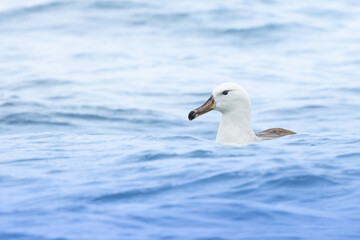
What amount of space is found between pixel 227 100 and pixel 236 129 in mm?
375

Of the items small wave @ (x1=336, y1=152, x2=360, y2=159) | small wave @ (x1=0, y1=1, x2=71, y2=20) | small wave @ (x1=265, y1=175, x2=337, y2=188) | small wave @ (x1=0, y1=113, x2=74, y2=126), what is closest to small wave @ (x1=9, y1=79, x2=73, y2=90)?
small wave @ (x1=0, y1=113, x2=74, y2=126)

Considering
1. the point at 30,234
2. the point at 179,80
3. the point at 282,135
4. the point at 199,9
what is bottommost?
the point at 30,234

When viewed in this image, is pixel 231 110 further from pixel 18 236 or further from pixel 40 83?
pixel 40 83

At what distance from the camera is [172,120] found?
13.8m

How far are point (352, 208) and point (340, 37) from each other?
14.9m

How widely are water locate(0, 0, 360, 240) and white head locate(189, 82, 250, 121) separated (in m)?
0.49

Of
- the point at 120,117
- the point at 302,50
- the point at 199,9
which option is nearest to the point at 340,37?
the point at 302,50

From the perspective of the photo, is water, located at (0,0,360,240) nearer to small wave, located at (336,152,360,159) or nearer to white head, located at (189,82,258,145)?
small wave, located at (336,152,360,159)

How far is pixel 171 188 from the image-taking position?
7289mm

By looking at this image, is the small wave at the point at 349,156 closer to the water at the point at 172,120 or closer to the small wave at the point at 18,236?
the water at the point at 172,120

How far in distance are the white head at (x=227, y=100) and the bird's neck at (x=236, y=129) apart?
2.0 inches

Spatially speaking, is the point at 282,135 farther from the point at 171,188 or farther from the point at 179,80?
the point at 179,80

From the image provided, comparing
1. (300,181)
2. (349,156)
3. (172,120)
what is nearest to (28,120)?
(172,120)

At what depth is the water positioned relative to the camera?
21.5ft
